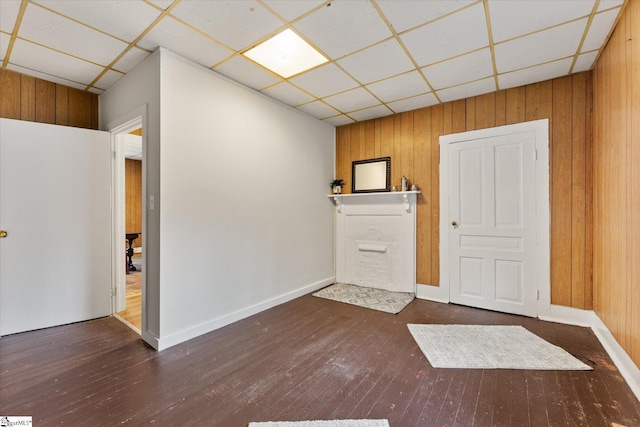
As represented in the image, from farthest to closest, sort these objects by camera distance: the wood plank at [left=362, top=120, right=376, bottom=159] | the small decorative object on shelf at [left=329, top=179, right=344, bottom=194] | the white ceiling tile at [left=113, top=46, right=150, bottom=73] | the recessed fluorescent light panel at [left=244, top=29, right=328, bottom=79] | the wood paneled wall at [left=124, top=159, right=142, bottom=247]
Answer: the wood paneled wall at [left=124, top=159, right=142, bottom=247] < the small decorative object on shelf at [left=329, top=179, right=344, bottom=194] < the wood plank at [left=362, top=120, right=376, bottom=159] < the white ceiling tile at [left=113, top=46, right=150, bottom=73] < the recessed fluorescent light panel at [left=244, top=29, right=328, bottom=79]

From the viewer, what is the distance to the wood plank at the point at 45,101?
9.58ft

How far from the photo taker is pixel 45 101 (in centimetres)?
296

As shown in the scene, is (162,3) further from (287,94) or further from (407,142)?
(407,142)

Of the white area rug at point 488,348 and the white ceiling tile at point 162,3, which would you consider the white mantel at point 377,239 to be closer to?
the white area rug at point 488,348

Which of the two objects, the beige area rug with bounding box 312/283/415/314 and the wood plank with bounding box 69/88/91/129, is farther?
the beige area rug with bounding box 312/283/415/314

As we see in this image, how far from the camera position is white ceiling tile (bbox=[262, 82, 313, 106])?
3.17 metres

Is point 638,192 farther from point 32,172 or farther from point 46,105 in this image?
point 46,105

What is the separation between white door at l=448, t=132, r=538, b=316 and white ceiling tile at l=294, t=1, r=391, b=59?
193 cm

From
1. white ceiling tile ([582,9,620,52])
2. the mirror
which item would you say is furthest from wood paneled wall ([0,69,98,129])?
white ceiling tile ([582,9,620,52])

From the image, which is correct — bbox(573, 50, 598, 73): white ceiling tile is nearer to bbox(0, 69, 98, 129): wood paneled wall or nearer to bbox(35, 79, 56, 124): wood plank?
bbox(0, 69, 98, 129): wood paneled wall

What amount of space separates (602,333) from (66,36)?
201 inches

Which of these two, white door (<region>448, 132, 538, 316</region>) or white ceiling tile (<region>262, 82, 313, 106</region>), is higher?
white ceiling tile (<region>262, 82, 313, 106</region>)

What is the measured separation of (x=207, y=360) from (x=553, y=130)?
4.05 meters

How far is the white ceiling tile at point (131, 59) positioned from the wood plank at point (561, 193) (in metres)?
4.11
